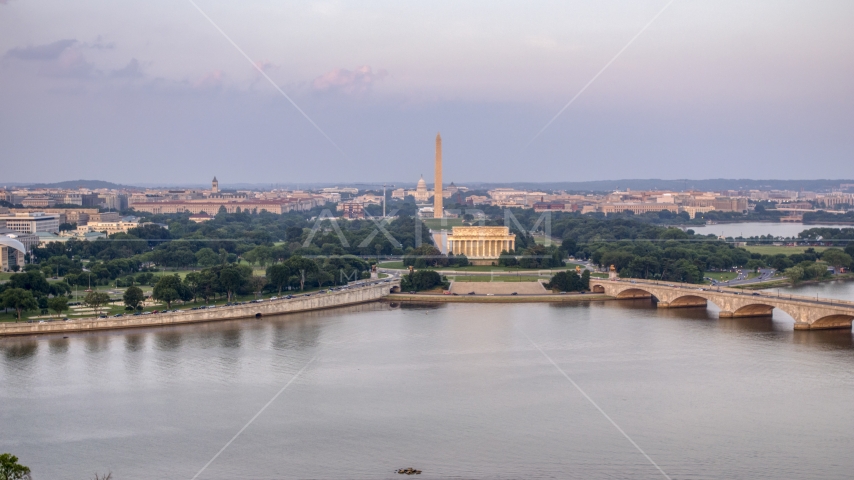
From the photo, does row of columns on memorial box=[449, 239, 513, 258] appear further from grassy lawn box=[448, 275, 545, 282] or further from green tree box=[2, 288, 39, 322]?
green tree box=[2, 288, 39, 322]

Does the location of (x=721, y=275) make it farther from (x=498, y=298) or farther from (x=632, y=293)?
(x=498, y=298)

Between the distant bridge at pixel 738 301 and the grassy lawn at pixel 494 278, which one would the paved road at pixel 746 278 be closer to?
the distant bridge at pixel 738 301

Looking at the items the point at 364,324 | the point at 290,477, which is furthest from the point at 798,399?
the point at 364,324

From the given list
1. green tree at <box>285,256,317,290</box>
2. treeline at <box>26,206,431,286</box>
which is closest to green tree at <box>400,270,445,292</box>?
green tree at <box>285,256,317,290</box>

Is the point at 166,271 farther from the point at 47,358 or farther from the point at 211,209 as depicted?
the point at 211,209

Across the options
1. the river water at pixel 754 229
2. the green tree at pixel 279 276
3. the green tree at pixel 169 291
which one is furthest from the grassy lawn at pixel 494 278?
the river water at pixel 754 229

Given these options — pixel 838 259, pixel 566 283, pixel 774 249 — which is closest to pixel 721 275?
pixel 838 259

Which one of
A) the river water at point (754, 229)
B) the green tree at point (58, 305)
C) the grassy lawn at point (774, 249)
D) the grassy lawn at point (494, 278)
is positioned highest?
the river water at point (754, 229)
